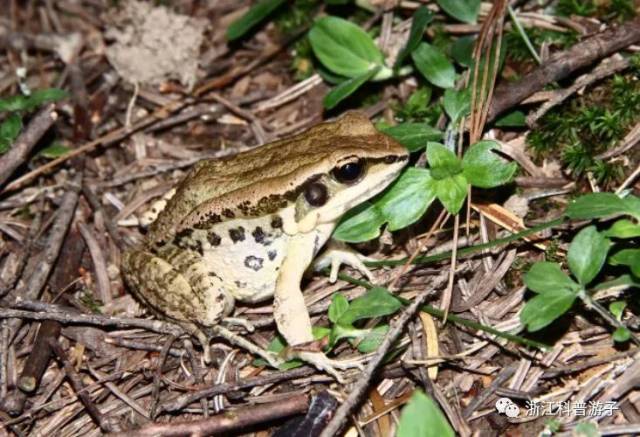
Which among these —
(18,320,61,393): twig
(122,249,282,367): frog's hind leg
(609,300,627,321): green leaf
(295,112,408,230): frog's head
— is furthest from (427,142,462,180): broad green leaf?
(18,320,61,393): twig

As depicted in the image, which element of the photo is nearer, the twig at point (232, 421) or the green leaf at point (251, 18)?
the twig at point (232, 421)

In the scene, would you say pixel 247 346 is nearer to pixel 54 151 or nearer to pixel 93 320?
pixel 93 320

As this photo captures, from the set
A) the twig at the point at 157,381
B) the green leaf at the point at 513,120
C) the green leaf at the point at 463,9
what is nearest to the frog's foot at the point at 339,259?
the twig at the point at 157,381

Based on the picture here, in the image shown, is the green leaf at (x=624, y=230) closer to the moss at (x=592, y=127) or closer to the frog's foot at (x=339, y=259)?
the moss at (x=592, y=127)

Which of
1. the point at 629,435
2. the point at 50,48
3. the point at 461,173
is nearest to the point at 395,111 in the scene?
the point at 461,173

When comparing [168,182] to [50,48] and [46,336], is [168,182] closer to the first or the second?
[46,336]

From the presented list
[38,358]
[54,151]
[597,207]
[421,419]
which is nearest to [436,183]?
[597,207]

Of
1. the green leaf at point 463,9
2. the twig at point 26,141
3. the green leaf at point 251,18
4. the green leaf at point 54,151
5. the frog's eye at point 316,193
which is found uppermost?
the green leaf at point 251,18
